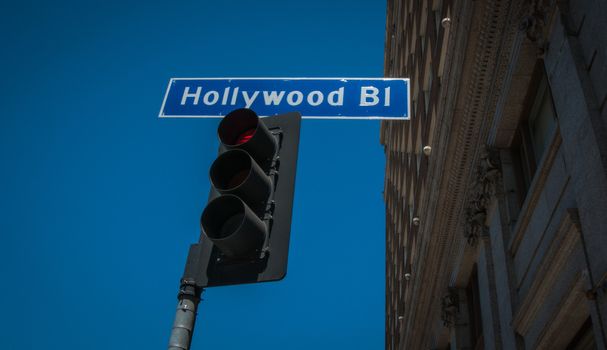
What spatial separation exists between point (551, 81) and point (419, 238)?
1022 centimetres

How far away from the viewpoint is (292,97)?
6.22 meters

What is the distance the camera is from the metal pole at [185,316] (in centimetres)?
356

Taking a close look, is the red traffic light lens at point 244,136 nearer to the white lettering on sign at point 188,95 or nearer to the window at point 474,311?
the white lettering on sign at point 188,95

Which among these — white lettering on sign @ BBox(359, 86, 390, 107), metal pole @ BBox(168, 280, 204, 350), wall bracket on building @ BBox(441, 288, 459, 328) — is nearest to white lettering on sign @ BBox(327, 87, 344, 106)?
white lettering on sign @ BBox(359, 86, 390, 107)

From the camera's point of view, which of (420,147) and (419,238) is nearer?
(419,238)

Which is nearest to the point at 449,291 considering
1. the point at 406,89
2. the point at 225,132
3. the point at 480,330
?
the point at 480,330

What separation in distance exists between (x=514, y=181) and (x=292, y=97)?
25.9 ft

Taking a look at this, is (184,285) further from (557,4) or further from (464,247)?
(464,247)

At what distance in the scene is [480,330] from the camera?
604 inches

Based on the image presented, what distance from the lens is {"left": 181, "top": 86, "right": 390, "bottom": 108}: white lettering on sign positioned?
242 inches

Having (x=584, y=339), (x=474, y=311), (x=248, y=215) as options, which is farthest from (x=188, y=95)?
(x=474, y=311)

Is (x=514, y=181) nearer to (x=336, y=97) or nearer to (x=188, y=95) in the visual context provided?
(x=336, y=97)

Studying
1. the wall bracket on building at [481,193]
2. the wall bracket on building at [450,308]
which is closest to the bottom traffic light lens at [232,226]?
the wall bracket on building at [481,193]

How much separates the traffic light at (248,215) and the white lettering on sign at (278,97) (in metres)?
1.63
